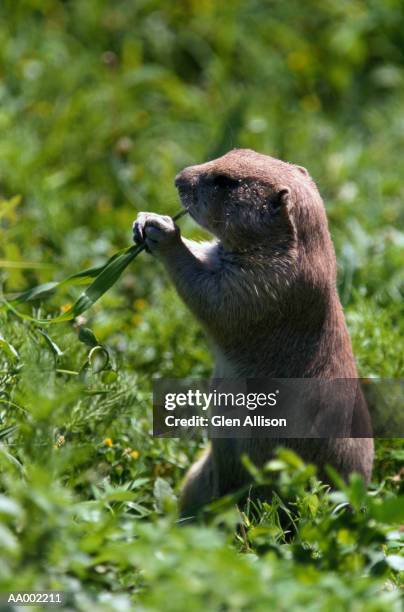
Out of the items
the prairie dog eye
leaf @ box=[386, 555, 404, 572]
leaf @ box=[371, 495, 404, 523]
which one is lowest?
leaf @ box=[386, 555, 404, 572]

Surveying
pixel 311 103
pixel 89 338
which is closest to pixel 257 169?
pixel 89 338

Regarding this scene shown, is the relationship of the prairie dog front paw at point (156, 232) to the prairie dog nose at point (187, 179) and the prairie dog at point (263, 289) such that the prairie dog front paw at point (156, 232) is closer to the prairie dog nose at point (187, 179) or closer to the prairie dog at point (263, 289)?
the prairie dog at point (263, 289)

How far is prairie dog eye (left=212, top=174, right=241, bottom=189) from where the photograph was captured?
4570 millimetres

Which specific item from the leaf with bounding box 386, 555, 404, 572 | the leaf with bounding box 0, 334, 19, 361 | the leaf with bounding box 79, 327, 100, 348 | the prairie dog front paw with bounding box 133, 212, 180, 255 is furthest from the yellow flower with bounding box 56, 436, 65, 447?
the leaf with bounding box 386, 555, 404, 572

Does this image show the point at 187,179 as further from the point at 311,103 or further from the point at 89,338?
the point at 311,103

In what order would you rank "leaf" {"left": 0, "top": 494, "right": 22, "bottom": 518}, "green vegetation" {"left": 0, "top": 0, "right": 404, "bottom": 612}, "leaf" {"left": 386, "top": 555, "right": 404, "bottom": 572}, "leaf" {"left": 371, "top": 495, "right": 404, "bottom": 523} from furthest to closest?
1. "leaf" {"left": 386, "top": 555, "right": 404, "bottom": 572}
2. "leaf" {"left": 371, "top": 495, "right": 404, "bottom": 523}
3. "green vegetation" {"left": 0, "top": 0, "right": 404, "bottom": 612}
4. "leaf" {"left": 0, "top": 494, "right": 22, "bottom": 518}

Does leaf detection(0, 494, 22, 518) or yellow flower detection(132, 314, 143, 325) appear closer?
leaf detection(0, 494, 22, 518)

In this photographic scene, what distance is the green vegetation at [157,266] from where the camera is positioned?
2.86 meters

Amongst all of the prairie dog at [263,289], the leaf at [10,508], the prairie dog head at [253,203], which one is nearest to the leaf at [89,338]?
the prairie dog at [263,289]

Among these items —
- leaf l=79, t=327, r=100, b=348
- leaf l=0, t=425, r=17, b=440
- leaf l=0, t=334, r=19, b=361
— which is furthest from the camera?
leaf l=79, t=327, r=100, b=348

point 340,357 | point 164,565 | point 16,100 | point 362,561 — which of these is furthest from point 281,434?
point 16,100

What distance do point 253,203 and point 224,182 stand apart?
191mm

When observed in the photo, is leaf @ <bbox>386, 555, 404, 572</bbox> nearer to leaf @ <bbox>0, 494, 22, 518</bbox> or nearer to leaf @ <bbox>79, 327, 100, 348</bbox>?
leaf @ <bbox>0, 494, 22, 518</bbox>

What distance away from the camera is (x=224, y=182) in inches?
181
